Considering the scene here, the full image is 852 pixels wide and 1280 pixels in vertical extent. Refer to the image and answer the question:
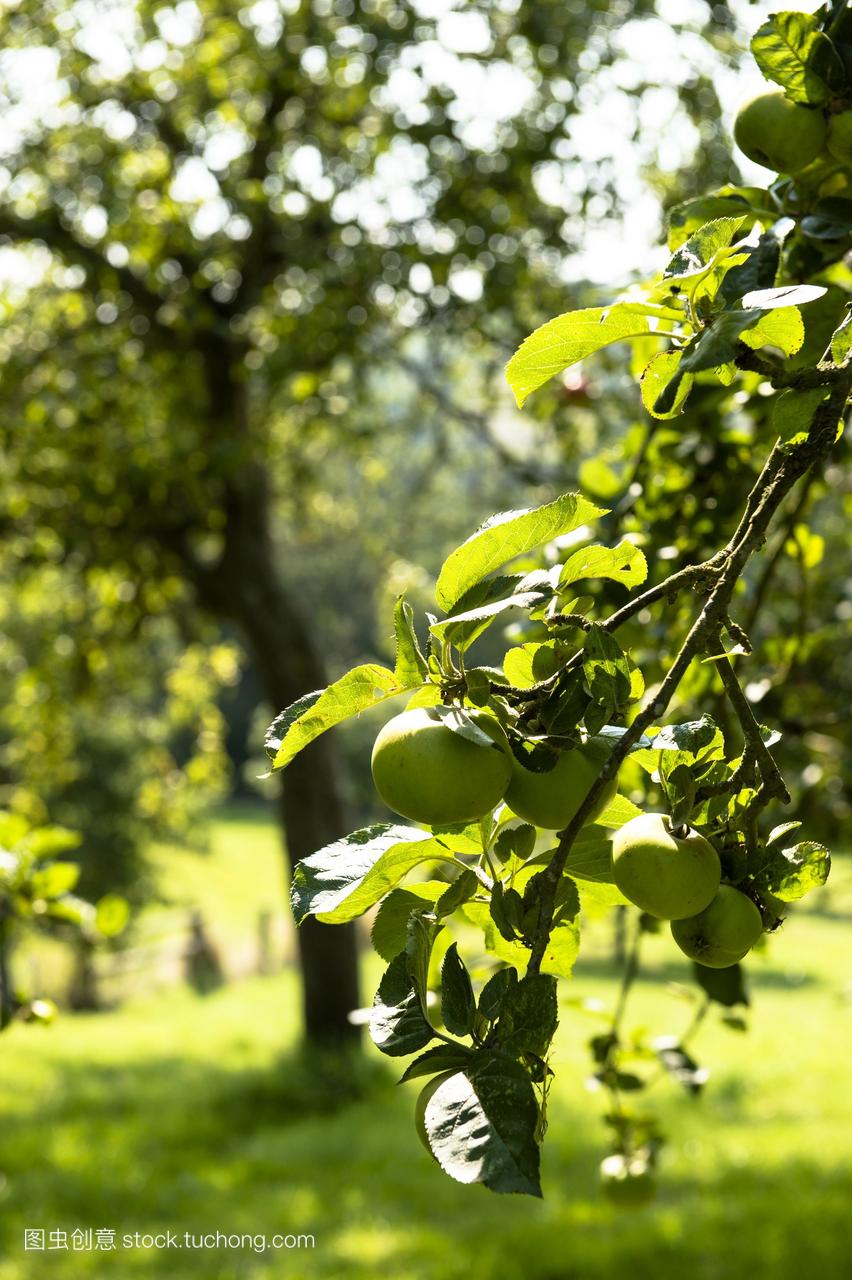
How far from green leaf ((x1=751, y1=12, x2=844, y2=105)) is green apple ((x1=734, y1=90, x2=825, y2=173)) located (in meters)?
0.01

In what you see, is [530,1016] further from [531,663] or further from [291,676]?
[291,676]

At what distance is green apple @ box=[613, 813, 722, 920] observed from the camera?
0.58m

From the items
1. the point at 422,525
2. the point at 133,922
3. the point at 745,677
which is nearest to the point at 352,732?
the point at 422,525

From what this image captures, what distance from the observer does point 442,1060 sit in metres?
0.55

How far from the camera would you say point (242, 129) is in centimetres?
636

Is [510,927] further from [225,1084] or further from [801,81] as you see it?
[225,1084]

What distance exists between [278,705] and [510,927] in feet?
21.9

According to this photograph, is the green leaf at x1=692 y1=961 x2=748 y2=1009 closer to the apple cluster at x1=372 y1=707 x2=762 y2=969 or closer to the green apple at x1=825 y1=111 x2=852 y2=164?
the apple cluster at x1=372 y1=707 x2=762 y2=969

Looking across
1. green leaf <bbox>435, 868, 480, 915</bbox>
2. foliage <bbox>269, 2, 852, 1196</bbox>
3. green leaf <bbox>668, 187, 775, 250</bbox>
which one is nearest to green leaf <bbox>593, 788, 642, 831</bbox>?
foliage <bbox>269, 2, 852, 1196</bbox>

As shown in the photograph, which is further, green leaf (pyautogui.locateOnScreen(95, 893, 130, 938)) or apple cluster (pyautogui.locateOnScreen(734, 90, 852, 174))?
green leaf (pyautogui.locateOnScreen(95, 893, 130, 938))

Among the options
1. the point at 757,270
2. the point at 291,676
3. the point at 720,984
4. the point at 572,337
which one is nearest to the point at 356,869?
the point at 572,337

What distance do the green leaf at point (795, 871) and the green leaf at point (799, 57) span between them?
0.51 m

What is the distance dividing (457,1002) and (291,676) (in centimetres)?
643

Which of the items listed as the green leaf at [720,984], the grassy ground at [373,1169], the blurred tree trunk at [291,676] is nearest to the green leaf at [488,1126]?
the green leaf at [720,984]
